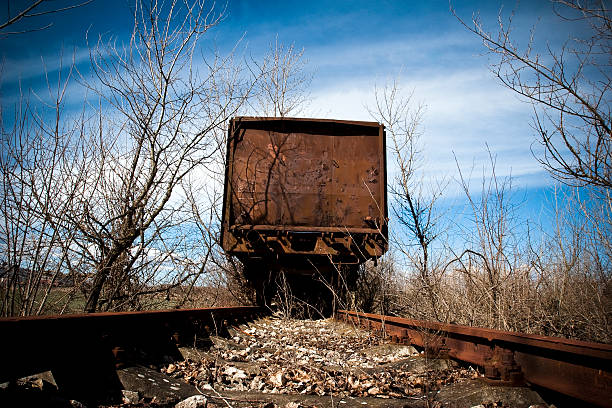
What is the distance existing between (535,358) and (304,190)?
5.65 m

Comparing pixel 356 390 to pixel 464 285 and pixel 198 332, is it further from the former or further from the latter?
pixel 464 285

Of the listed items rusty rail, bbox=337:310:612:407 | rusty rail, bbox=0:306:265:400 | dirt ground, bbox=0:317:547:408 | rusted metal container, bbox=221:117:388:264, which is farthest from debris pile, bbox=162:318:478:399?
rusted metal container, bbox=221:117:388:264

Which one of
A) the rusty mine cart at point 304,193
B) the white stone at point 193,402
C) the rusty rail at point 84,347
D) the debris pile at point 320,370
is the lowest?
the debris pile at point 320,370

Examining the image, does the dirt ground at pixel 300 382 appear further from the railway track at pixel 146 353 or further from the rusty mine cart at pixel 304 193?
the rusty mine cart at pixel 304 193

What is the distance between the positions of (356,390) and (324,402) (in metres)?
0.44

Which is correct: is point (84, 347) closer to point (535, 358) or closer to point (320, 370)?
point (320, 370)

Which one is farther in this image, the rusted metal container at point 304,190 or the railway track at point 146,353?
the rusted metal container at point 304,190

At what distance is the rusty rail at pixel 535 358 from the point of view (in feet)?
6.68

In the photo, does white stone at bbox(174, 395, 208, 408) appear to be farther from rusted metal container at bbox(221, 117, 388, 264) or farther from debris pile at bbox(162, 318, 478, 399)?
rusted metal container at bbox(221, 117, 388, 264)

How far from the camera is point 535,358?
2.50m

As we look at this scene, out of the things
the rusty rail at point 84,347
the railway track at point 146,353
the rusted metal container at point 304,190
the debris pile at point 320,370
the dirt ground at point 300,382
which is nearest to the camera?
the railway track at point 146,353

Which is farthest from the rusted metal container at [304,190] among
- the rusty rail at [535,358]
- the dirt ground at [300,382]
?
the rusty rail at [535,358]

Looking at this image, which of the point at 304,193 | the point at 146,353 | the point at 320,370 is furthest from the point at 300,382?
the point at 304,193

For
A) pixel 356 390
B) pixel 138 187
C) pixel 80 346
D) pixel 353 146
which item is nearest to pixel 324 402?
pixel 356 390
